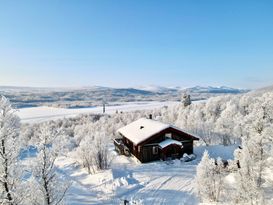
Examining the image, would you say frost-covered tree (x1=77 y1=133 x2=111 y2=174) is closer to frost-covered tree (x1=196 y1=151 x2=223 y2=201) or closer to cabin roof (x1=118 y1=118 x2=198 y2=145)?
cabin roof (x1=118 y1=118 x2=198 y2=145)

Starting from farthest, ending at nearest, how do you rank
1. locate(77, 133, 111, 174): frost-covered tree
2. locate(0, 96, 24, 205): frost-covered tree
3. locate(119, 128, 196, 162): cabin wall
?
locate(119, 128, 196, 162): cabin wall < locate(77, 133, 111, 174): frost-covered tree < locate(0, 96, 24, 205): frost-covered tree

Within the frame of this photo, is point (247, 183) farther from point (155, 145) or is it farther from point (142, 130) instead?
point (142, 130)

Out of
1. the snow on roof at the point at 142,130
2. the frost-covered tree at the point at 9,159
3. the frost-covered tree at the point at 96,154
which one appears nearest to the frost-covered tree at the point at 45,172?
the frost-covered tree at the point at 9,159

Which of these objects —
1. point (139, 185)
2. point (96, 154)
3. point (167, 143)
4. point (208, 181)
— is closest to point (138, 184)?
point (139, 185)

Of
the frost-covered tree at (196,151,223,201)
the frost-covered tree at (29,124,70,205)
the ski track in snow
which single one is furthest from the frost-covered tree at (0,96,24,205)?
the frost-covered tree at (196,151,223,201)

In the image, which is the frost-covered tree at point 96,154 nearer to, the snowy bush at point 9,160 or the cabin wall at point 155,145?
the cabin wall at point 155,145

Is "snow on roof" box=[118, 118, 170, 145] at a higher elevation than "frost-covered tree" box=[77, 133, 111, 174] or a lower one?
higher
